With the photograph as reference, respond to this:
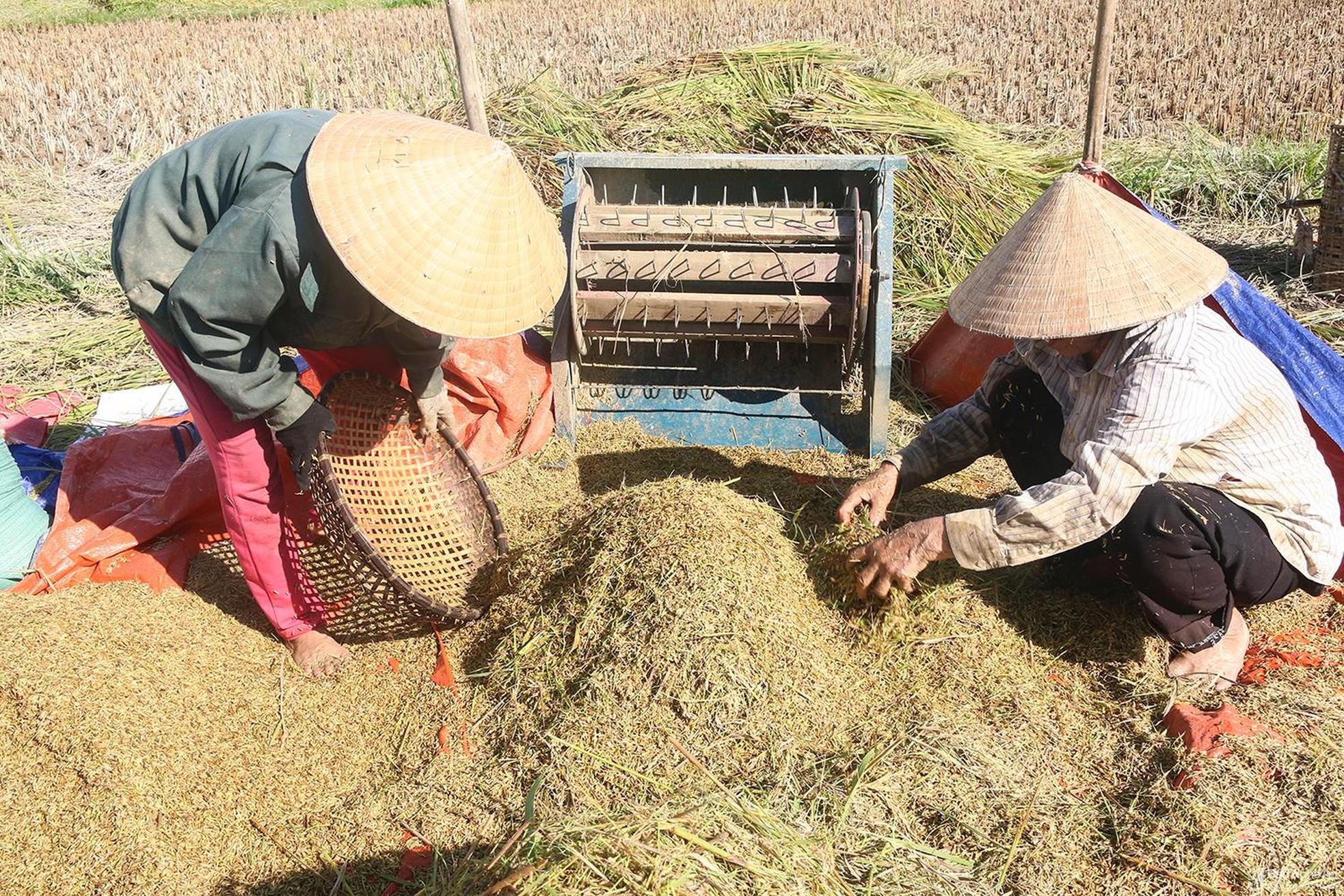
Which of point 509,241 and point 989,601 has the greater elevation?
point 509,241

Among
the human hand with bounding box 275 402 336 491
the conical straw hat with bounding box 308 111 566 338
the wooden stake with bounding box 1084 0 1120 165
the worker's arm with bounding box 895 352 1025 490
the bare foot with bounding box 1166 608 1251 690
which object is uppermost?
the conical straw hat with bounding box 308 111 566 338

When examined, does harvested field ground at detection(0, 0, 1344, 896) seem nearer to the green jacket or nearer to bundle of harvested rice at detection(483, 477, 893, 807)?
bundle of harvested rice at detection(483, 477, 893, 807)

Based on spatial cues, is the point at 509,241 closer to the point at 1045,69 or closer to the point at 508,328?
the point at 508,328

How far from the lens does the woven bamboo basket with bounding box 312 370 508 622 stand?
3018 millimetres

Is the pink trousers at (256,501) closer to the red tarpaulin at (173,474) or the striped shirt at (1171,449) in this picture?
the red tarpaulin at (173,474)

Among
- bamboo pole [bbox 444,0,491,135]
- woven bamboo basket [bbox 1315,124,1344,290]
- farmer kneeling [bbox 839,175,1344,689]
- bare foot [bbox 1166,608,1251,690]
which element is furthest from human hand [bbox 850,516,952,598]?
woven bamboo basket [bbox 1315,124,1344,290]

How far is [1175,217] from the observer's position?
623 centimetres

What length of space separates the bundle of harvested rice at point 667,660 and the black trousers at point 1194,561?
0.72m

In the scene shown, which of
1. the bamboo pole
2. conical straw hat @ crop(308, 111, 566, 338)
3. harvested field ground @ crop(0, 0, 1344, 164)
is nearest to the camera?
conical straw hat @ crop(308, 111, 566, 338)

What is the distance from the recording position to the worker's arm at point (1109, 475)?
2.28 meters

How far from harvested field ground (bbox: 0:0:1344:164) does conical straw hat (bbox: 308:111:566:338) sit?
508 cm

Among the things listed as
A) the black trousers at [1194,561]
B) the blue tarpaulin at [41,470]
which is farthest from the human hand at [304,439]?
the black trousers at [1194,561]

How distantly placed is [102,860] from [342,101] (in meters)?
8.12

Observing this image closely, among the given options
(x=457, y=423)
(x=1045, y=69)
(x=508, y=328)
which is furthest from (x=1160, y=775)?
(x=1045, y=69)
